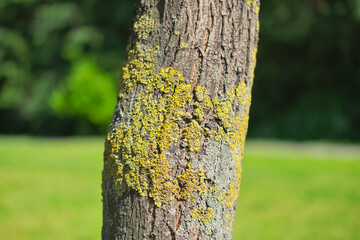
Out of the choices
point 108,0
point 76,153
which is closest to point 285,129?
point 76,153

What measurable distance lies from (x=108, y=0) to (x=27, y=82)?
341 inches

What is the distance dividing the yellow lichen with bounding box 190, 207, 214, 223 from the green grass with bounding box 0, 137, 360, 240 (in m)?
3.10

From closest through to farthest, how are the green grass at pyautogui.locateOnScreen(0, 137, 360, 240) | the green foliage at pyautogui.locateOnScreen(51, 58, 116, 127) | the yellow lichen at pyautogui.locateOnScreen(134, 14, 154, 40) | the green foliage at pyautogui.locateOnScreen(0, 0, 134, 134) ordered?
the yellow lichen at pyautogui.locateOnScreen(134, 14, 154, 40)
the green grass at pyautogui.locateOnScreen(0, 137, 360, 240)
the green foliage at pyautogui.locateOnScreen(51, 58, 116, 127)
the green foliage at pyautogui.locateOnScreen(0, 0, 134, 134)

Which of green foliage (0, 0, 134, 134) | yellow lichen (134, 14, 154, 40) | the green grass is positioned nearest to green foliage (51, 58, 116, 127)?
green foliage (0, 0, 134, 134)

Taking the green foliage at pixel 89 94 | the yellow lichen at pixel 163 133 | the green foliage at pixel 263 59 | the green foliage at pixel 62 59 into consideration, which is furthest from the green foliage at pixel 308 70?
the yellow lichen at pixel 163 133

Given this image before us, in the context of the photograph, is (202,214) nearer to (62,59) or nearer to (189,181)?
(189,181)

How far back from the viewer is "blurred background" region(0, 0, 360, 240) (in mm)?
6078

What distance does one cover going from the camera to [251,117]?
2431 centimetres

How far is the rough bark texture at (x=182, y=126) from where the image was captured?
7.16 ft

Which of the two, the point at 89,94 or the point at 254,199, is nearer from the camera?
the point at 254,199

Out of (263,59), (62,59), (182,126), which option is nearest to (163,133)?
(182,126)

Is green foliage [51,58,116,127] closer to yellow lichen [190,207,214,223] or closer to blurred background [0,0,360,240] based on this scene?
blurred background [0,0,360,240]

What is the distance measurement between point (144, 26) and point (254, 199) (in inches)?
207

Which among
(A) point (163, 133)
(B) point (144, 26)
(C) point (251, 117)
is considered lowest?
(C) point (251, 117)
